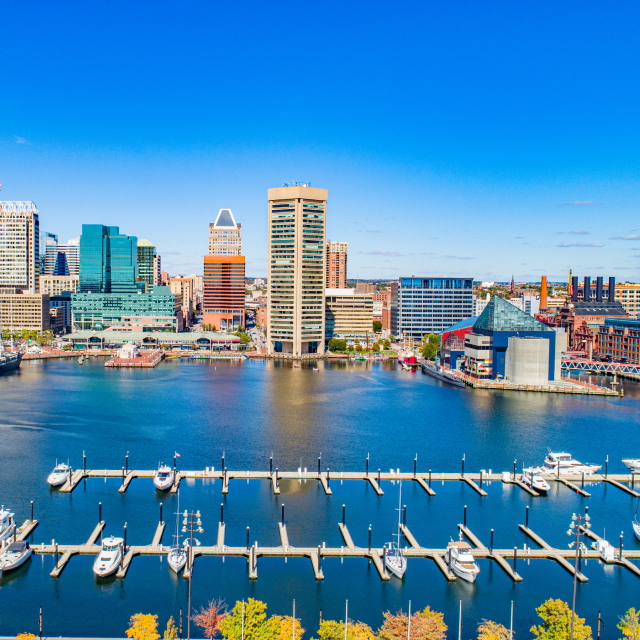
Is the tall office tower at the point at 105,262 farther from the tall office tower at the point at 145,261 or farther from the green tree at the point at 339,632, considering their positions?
the green tree at the point at 339,632

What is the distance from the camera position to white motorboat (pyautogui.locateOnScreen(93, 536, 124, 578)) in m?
21.3

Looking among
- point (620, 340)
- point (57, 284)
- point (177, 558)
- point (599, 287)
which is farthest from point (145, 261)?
point (177, 558)

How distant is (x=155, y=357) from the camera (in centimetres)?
8369

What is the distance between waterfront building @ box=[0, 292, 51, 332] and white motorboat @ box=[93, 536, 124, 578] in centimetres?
8820

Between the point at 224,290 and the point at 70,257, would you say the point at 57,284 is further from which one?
the point at 70,257

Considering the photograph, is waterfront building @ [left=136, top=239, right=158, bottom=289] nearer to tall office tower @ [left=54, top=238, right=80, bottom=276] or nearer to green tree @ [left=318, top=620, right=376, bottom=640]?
tall office tower @ [left=54, top=238, right=80, bottom=276]

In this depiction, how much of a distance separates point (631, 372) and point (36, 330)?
87.1 m

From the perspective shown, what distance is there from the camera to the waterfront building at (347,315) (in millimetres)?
101500

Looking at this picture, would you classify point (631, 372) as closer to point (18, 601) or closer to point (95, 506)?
point (95, 506)

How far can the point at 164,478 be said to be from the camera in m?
30.0

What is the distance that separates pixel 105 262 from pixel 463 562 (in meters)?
103

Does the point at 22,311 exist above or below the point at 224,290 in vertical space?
below

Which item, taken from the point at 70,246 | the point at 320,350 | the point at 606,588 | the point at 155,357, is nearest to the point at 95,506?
the point at 606,588

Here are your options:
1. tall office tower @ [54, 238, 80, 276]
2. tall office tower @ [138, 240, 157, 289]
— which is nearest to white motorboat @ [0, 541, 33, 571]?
tall office tower @ [138, 240, 157, 289]
